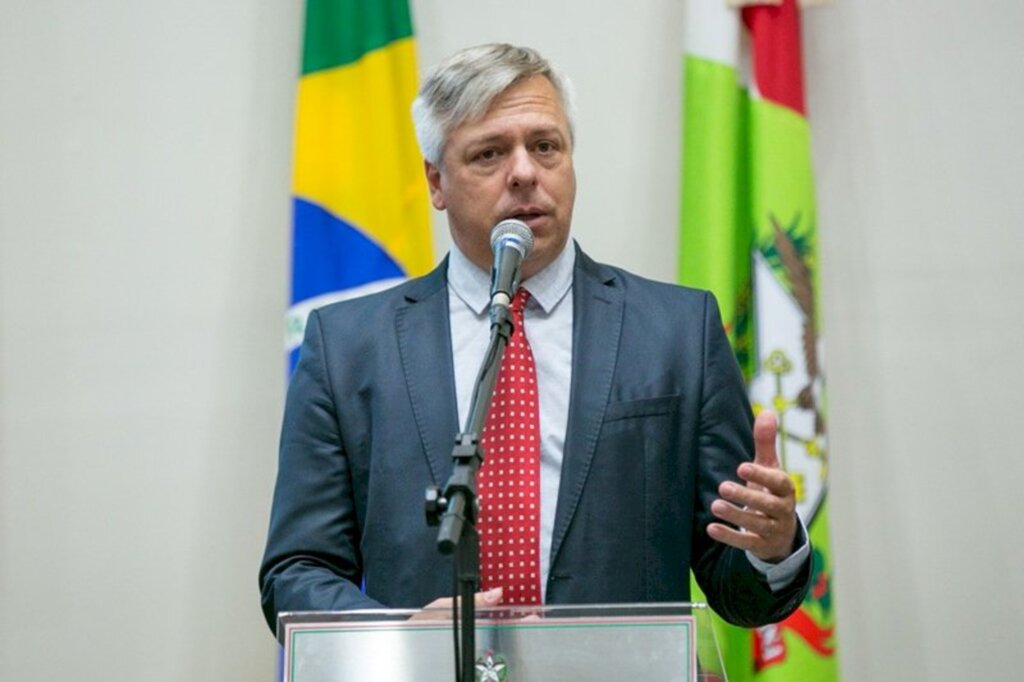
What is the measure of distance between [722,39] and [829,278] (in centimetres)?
69

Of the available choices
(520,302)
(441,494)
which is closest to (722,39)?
(520,302)

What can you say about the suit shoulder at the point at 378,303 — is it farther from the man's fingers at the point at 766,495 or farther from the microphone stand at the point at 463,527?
the microphone stand at the point at 463,527

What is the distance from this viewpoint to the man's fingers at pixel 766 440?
201 cm

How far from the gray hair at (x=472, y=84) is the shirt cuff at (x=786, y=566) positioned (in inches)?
34.6

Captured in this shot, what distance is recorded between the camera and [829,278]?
3.77 m

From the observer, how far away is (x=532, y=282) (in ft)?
8.23

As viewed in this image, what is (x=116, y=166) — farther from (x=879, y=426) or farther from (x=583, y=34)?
(x=879, y=426)

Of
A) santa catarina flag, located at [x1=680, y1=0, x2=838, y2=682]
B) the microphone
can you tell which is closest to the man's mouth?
the microphone

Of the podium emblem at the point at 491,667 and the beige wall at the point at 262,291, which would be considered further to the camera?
the beige wall at the point at 262,291

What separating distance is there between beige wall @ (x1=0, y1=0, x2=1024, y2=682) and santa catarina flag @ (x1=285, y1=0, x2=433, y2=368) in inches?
9.1

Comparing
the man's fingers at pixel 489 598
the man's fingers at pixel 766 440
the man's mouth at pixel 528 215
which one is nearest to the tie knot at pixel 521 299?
the man's mouth at pixel 528 215

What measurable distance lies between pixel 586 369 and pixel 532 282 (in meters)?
0.21

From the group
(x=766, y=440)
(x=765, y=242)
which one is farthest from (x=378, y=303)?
(x=765, y=242)

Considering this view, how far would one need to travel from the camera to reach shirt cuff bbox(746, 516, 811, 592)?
2084mm
